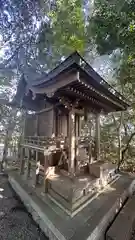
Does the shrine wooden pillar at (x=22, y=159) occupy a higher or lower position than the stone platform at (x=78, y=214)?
higher

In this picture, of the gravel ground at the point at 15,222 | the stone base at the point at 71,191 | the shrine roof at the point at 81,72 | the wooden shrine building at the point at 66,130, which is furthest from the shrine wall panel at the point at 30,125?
the stone base at the point at 71,191

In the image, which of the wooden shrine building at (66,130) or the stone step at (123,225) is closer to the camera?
the stone step at (123,225)

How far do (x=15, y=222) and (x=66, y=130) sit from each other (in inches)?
137

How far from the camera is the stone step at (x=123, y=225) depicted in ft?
9.60

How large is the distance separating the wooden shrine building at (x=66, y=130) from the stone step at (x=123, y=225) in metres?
0.83

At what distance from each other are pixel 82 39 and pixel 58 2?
2.73 metres

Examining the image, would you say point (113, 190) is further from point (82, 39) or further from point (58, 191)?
point (82, 39)

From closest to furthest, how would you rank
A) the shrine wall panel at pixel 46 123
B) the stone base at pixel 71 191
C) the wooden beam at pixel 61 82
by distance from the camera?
1. the wooden beam at pixel 61 82
2. the stone base at pixel 71 191
3. the shrine wall panel at pixel 46 123

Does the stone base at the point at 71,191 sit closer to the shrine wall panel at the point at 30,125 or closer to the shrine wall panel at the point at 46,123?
the shrine wall panel at the point at 46,123

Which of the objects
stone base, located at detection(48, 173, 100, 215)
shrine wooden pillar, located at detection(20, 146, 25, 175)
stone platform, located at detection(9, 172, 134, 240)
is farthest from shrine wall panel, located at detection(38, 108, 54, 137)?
stone platform, located at detection(9, 172, 134, 240)

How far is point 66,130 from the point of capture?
6129 mm

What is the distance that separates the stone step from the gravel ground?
1433 millimetres

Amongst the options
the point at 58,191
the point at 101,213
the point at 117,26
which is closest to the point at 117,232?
the point at 101,213

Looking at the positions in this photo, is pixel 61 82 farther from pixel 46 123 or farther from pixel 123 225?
pixel 123 225
